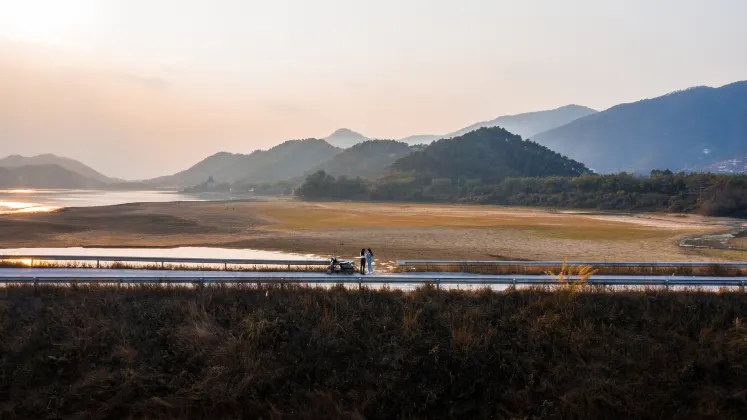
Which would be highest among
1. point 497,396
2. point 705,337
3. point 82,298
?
point 82,298

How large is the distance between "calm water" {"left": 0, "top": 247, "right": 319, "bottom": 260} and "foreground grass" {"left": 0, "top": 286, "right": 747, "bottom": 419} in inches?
743

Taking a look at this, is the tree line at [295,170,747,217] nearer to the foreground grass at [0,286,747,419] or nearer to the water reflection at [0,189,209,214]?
the water reflection at [0,189,209,214]

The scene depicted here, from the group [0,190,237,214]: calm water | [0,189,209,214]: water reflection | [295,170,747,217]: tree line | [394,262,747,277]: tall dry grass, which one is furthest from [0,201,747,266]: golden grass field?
[295,170,747,217]: tree line

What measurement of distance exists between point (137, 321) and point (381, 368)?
7084 mm

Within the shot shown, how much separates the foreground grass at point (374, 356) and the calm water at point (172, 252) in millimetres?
18864

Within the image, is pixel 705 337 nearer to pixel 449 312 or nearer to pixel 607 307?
pixel 607 307

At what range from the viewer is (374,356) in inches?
510

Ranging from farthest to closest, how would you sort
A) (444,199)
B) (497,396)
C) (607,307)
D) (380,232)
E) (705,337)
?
1. (444,199)
2. (380,232)
3. (607,307)
4. (705,337)
5. (497,396)

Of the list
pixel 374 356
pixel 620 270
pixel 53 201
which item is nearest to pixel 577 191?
pixel 620 270

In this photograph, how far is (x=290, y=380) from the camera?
40.8ft

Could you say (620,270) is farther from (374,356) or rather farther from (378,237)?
(378,237)

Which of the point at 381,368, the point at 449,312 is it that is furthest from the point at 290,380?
the point at 449,312

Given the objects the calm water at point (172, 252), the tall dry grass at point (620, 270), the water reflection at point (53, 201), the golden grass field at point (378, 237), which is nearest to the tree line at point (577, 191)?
the golden grass field at point (378, 237)

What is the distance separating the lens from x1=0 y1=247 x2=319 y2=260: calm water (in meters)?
33.8
